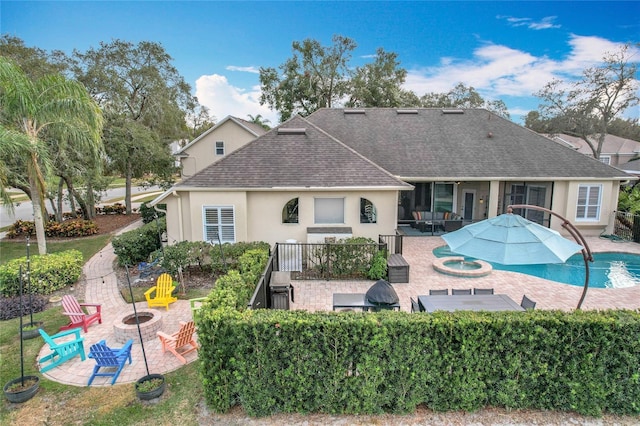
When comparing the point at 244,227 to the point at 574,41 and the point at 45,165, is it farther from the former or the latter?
the point at 574,41

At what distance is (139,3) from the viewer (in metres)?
14.6

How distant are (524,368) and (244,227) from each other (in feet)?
35.3

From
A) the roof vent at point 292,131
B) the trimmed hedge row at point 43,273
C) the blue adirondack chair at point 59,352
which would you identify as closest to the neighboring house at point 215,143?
the roof vent at point 292,131

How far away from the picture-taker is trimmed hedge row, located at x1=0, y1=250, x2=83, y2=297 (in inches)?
421

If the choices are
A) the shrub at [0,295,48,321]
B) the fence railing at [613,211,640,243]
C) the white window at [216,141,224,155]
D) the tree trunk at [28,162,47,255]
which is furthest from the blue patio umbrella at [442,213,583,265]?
the white window at [216,141,224,155]

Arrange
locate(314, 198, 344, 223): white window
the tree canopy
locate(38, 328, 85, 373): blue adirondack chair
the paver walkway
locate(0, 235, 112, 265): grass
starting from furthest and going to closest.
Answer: the tree canopy < locate(0, 235, 112, 265): grass < locate(314, 198, 344, 223): white window < locate(38, 328, 85, 373): blue adirondack chair < the paver walkway

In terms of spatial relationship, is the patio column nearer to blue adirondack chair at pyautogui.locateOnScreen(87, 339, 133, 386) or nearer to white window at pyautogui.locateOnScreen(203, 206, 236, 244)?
white window at pyautogui.locateOnScreen(203, 206, 236, 244)

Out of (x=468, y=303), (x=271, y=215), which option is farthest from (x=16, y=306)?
(x=468, y=303)

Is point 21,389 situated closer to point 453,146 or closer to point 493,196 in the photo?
point 493,196

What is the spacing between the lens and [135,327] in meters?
8.08

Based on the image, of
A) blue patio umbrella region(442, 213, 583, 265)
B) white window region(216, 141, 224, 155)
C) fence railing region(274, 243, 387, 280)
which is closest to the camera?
blue patio umbrella region(442, 213, 583, 265)

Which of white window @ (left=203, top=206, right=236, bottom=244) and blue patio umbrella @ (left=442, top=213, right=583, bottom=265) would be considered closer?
blue patio umbrella @ (left=442, top=213, right=583, bottom=265)

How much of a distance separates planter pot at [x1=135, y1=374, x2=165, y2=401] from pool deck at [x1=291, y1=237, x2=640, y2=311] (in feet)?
14.9

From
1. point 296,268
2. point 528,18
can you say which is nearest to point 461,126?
point 528,18
